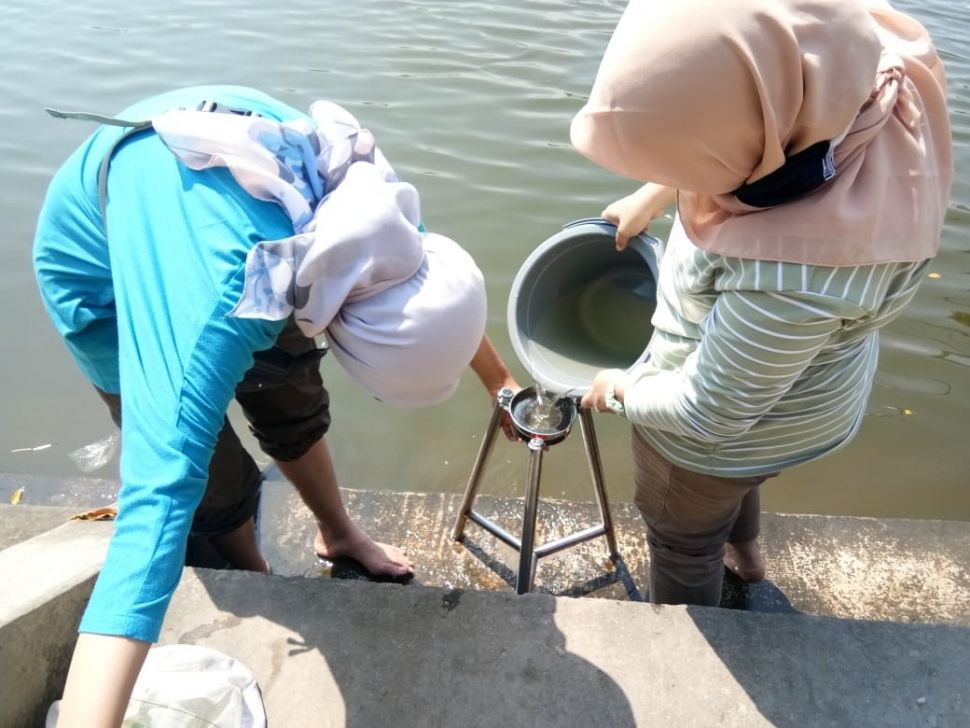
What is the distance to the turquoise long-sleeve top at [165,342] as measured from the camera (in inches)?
46.7

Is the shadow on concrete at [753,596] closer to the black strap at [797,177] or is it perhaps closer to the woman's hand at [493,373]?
the woman's hand at [493,373]

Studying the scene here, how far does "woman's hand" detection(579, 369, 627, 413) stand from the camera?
5.98 ft

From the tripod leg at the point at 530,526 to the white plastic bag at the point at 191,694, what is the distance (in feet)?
2.80

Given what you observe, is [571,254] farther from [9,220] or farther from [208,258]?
[9,220]

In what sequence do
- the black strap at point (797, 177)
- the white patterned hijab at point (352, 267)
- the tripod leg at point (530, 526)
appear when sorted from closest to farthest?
the black strap at point (797, 177)
the white patterned hijab at point (352, 267)
the tripod leg at point (530, 526)

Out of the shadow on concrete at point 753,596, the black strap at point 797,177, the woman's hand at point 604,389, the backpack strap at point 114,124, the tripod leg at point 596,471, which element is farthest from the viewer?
the shadow on concrete at point 753,596

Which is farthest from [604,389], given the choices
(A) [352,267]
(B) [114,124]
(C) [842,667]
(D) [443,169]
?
(D) [443,169]

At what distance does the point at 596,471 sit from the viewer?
2.34 m

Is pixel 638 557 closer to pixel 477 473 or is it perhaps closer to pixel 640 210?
pixel 477 473

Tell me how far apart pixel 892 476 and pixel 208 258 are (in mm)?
3098

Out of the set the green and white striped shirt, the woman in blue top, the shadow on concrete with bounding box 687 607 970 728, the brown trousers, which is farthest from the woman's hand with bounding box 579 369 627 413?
the brown trousers

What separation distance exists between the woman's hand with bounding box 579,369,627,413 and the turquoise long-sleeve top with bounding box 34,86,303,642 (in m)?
0.82

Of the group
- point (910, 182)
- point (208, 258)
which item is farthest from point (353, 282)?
point (910, 182)

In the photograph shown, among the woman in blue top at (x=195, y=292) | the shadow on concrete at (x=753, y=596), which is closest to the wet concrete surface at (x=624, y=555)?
the shadow on concrete at (x=753, y=596)
